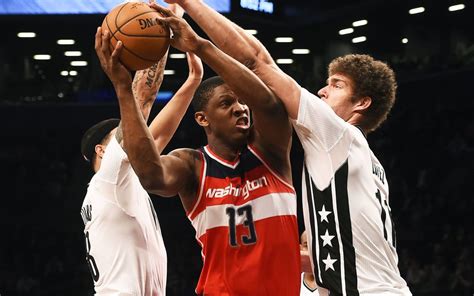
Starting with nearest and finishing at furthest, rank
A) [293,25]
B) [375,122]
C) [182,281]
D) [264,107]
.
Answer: [264,107], [375,122], [182,281], [293,25]

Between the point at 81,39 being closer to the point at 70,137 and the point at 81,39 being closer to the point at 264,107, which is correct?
the point at 70,137

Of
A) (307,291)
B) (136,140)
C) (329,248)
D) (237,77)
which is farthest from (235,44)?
(307,291)

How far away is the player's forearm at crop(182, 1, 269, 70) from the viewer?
3.63 m

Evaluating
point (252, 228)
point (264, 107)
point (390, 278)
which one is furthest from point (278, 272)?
point (264, 107)

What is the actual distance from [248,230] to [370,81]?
0.97 meters

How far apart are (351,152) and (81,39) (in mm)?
13429

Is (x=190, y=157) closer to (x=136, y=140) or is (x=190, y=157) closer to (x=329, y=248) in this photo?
(x=136, y=140)

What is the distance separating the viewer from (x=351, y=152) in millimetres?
3545

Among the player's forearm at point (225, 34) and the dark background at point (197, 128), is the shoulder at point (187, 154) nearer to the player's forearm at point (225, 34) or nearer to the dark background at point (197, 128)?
the player's forearm at point (225, 34)

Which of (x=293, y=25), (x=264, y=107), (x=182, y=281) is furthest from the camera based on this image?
(x=293, y=25)

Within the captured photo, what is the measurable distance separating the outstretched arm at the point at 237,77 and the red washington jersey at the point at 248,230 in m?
0.27

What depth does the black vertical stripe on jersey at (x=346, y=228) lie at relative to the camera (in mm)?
3453

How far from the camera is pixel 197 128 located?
631 inches

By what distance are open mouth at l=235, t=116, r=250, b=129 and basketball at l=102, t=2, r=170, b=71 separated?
0.54 meters
